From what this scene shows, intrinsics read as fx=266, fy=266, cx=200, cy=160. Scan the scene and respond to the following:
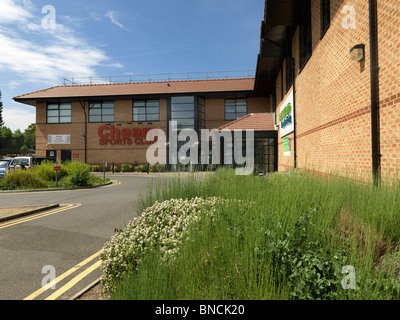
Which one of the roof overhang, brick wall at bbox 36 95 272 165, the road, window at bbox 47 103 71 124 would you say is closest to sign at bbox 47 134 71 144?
brick wall at bbox 36 95 272 165

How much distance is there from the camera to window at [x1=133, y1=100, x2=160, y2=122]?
110 feet

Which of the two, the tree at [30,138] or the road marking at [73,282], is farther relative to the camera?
the tree at [30,138]

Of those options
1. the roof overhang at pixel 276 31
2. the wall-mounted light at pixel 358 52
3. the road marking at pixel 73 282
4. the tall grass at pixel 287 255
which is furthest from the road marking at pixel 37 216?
the roof overhang at pixel 276 31

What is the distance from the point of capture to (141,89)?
33.8 meters

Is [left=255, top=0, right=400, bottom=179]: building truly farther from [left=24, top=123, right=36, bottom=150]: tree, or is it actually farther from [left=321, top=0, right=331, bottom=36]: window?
[left=24, top=123, right=36, bottom=150]: tree

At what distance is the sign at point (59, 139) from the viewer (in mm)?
34000

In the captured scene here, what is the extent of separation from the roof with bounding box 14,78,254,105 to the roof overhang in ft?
45.8

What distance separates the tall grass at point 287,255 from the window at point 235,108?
1173 inches

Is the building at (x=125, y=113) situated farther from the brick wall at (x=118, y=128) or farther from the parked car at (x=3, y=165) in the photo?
the parked car at (x=3, y=165)

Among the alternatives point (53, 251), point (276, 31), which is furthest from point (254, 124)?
point (53, 251)

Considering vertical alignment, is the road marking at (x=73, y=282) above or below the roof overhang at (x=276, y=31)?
below
